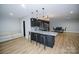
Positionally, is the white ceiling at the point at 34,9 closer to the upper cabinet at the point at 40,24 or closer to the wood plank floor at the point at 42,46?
the upper cabinet at the point at 40,24

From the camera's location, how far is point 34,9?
1.91 meters

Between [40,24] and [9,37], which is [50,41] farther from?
[9,37]

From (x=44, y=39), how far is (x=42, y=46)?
0.48 ft

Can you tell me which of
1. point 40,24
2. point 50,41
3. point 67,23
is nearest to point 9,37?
point 40,24

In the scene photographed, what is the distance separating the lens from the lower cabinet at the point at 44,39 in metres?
1.92

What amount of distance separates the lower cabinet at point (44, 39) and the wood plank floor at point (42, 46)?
0.07 metres

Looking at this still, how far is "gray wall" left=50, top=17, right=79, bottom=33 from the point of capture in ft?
6.20

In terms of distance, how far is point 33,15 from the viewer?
1.92 meters

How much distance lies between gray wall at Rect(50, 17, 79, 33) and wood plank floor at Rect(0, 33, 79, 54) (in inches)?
4.7

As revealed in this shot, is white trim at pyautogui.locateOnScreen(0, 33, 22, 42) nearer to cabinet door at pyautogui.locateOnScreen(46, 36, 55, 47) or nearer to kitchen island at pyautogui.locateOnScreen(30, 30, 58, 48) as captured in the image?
kitchen island at pyautogui.locateOnScreen(30, 30, 58, 48)

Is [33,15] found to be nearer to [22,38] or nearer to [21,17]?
[21,17]
